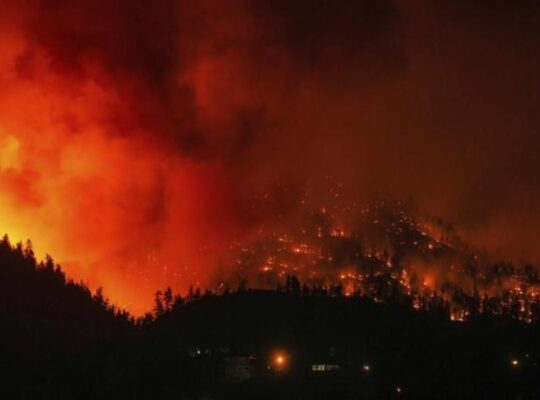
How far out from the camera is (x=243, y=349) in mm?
104500

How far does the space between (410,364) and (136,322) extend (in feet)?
168

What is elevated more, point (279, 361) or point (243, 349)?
point (243, 349)

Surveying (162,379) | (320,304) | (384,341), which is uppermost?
(320,304)

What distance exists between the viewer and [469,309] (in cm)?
19925

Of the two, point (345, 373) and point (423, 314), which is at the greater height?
point (423, 314)

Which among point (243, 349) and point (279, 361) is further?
point (243, 349)

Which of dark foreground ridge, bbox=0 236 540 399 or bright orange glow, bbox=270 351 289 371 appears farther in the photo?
bright orange glow, bbox=270 351 289 371

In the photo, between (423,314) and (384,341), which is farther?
(423,314)

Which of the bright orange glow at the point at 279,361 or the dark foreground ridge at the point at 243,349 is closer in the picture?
the dark foreground ridge at the point at 243,349

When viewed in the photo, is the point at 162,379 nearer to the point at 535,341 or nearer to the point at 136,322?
the point at 136,322

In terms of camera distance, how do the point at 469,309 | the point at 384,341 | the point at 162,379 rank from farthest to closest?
the point at 469,309
the point at 384,341
the point at 162,379

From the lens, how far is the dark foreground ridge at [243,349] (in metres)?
85.8

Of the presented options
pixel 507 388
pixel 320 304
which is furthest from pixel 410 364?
pixel 320 304

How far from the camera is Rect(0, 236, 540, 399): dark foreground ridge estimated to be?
85750 millimetres
